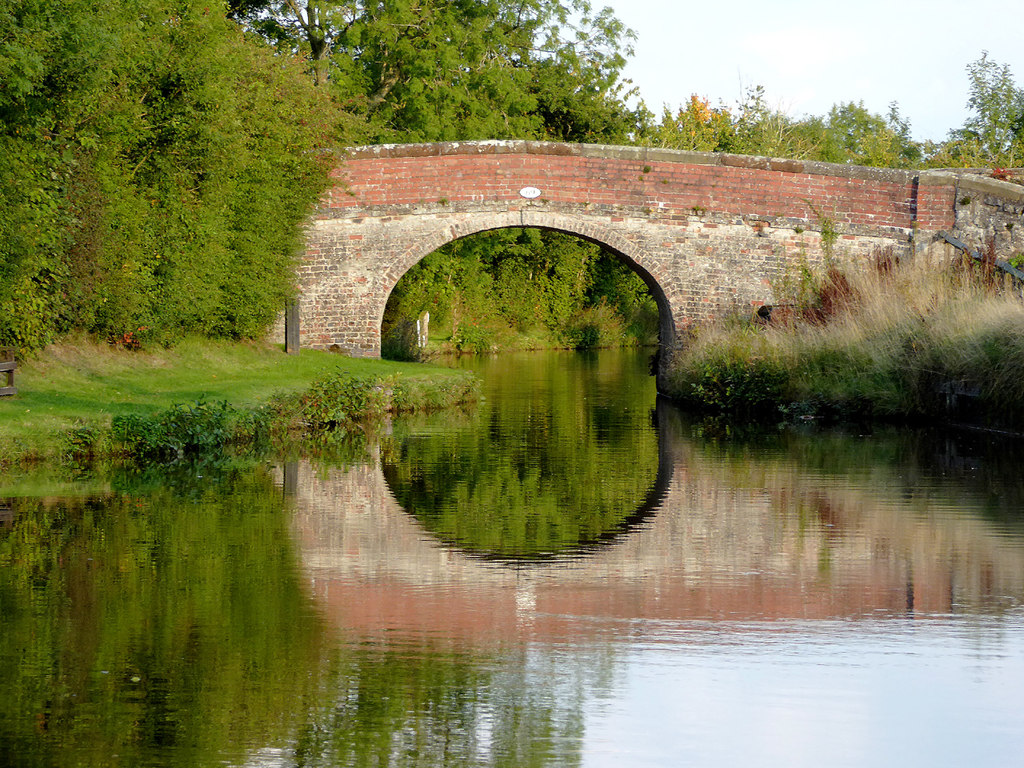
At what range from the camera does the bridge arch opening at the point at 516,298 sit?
31.0 m

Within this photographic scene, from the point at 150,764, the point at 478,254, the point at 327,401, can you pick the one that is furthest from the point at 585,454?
the point at 478,254

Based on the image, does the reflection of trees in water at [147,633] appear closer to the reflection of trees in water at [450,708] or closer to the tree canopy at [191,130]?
the reflection of trees in water at [450,708]

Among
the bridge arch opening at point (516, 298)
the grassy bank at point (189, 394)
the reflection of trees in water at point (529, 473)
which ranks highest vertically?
the bridge arch opening at point (516, 298)

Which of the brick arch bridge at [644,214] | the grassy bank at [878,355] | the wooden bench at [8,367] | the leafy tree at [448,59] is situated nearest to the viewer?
the wooden bench at [8,367]

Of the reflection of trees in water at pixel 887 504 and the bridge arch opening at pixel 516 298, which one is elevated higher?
the bridge arch opening at pixel 516 298

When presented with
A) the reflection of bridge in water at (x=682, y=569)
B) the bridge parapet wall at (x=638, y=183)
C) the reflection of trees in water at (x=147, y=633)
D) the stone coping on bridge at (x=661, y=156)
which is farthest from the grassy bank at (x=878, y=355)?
the reflection of trees in water at (x=147, y=633)

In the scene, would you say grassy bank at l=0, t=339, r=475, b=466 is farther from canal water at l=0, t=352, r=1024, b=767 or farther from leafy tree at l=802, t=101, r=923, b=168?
leafy tree at l=802, t=101, r=923, b=168

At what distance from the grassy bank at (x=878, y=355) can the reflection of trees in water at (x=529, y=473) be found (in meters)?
1.50

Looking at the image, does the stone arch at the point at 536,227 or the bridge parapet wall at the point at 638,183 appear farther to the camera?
the stone arch at the point at 536,227

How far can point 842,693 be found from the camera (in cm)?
562

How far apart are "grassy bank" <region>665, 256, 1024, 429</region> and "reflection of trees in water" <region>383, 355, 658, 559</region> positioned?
150cm

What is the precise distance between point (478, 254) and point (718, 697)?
3133cm

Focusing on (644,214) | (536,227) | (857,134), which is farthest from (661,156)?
(857,134)

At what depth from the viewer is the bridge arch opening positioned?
102 ft
